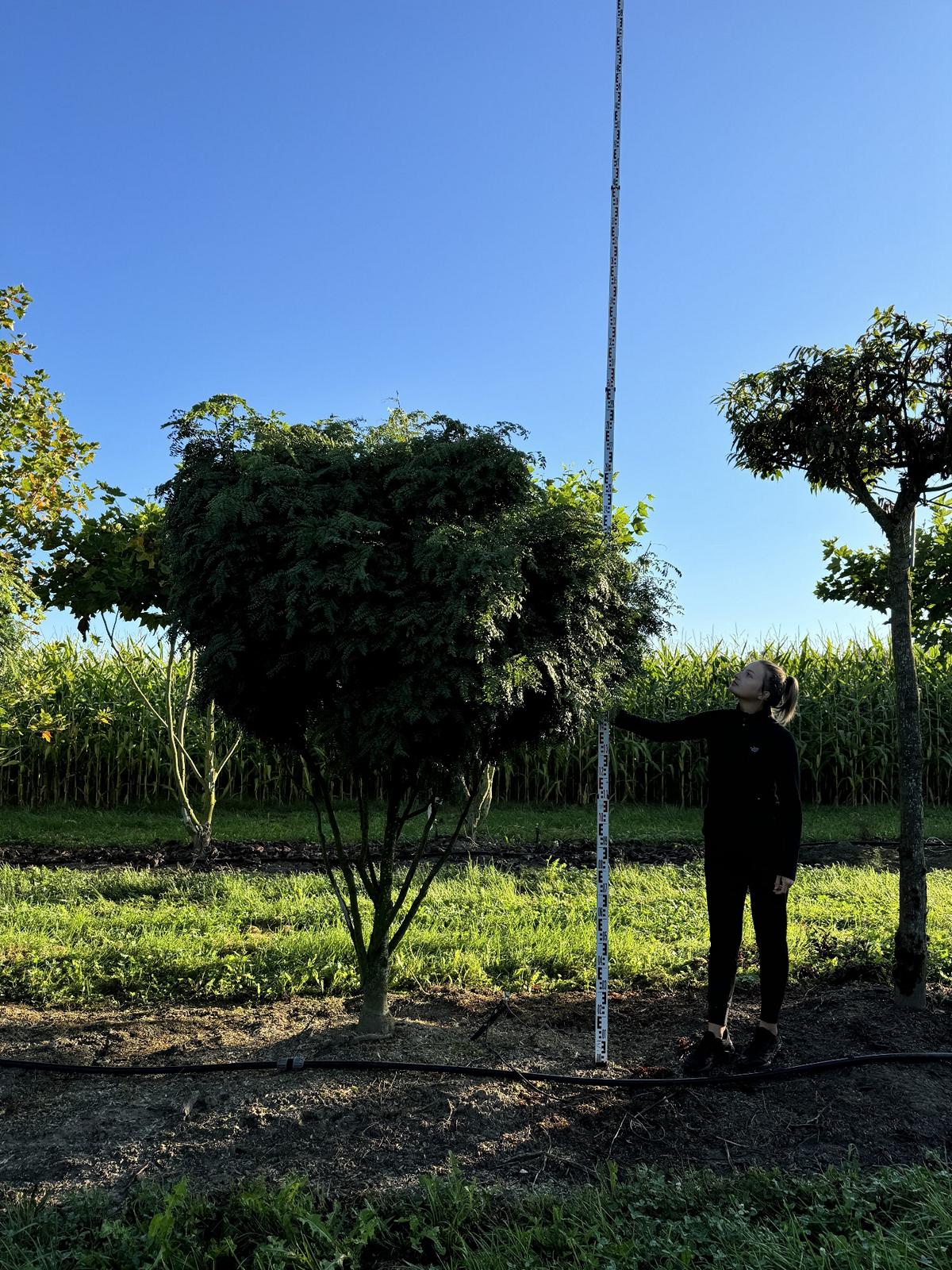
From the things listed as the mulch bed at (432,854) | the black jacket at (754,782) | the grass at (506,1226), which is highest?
the black jacket at (754,782)

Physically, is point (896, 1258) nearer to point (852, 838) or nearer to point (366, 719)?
point (366, 719)

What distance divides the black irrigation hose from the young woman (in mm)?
156

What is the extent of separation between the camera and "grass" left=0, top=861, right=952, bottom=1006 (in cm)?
607

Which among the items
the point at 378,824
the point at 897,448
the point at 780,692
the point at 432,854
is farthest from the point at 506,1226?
the point at 378,824

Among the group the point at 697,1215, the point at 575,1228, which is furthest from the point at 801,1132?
the point at 575,1228

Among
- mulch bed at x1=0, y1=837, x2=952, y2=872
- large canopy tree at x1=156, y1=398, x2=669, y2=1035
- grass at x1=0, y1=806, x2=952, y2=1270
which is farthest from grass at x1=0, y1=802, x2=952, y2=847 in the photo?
large canopy tree at x1=156, y1=398, x2=669, y2=1035

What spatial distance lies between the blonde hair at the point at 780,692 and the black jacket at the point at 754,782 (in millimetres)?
78

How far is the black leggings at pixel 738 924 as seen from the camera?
4.68 meters

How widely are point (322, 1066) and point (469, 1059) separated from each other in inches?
28.0

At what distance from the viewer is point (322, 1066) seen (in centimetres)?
437

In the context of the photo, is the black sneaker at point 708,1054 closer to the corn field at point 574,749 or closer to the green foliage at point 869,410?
the green foliage at point 869,410

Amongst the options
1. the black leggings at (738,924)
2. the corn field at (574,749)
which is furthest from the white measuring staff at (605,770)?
the corn field at (574,749)

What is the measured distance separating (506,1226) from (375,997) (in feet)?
5.73

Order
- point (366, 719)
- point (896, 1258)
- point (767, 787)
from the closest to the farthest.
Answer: point (896, 1258), point (366, 719), point (767, 787)
